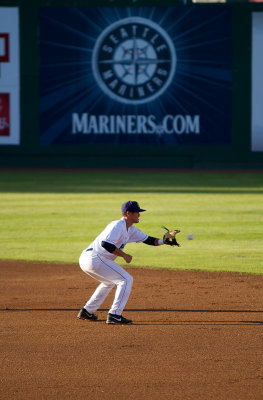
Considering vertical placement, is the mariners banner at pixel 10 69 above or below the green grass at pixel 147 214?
above

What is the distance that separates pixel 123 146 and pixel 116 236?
81.1 ft

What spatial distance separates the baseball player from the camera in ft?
29.4

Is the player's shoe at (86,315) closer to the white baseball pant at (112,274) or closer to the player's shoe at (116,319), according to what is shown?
the player's shoe at (116,319)

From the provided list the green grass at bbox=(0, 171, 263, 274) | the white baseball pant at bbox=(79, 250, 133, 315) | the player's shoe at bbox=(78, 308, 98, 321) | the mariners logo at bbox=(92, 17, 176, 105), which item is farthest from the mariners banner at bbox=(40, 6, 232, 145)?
the white baseball pant at bbox=(79, 250, 133, 315)

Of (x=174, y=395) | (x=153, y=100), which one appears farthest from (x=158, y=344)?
(x=153, y=100)

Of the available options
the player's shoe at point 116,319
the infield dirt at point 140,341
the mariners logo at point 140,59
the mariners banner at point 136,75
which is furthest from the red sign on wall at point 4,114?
the player's shoe at point 116,319

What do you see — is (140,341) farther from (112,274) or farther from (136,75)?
(136,75)

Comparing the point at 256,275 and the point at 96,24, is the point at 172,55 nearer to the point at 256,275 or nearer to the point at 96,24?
the point at 96,24

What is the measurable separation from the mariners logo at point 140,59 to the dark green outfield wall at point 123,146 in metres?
1.16

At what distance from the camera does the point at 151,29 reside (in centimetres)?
3334

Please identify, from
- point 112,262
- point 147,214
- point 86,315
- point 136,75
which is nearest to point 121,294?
point 112,262

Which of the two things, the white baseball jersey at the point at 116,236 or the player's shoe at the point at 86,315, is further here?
the player's shoe at the point at 86,315

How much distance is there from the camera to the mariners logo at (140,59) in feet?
109

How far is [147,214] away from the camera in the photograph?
20359 millimetres
